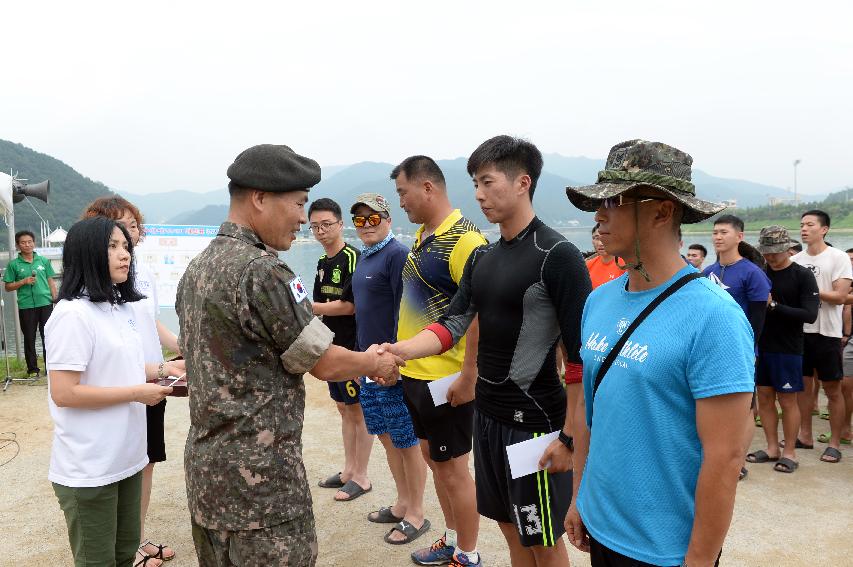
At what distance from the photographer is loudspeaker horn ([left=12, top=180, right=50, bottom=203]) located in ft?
28.7

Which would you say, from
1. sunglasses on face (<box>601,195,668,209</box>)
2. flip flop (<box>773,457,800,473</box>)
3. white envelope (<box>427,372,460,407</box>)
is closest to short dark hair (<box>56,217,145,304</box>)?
white envelope (<box>427,372,460,407</box>)

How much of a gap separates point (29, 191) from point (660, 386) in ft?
34.3

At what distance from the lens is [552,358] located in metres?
2.51

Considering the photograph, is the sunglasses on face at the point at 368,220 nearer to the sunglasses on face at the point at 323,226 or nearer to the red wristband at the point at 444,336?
the sunglasses on face at the point at 323,226

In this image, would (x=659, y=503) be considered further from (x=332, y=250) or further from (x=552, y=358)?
(x=332, y=250)

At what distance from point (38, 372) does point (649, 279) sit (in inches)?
407

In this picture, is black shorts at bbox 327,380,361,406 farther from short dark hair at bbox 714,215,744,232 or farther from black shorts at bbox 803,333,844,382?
black shorts at bbox 803,333,844,382

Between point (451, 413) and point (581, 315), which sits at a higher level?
point (581, 315)

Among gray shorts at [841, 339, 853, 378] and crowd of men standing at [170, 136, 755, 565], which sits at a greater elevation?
crowd of men standing at [170, 136, 755, 565]

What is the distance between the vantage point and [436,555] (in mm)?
3531

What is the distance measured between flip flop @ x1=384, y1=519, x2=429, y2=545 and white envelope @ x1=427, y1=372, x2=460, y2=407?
127 cm

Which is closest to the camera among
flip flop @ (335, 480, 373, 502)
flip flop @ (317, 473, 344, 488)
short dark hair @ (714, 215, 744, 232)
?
flip flop @ (335, 480, 373, 502)

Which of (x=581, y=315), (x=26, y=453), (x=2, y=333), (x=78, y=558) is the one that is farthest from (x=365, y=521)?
(x=2, y=333)

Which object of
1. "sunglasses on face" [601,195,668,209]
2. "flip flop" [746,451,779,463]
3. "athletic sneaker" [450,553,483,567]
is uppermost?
"sunglasses on face" [601,195,668,209]
